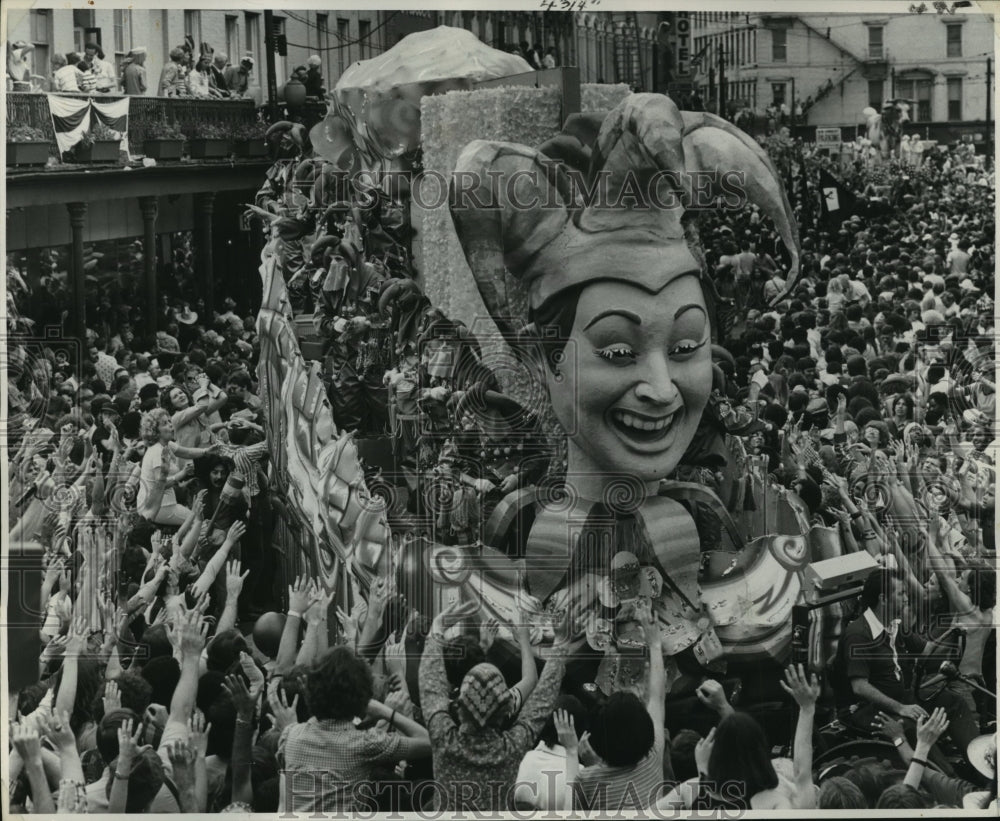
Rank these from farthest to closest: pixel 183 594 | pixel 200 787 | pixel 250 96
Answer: pixel 250 96 → pixel 183 594 → pixel 200 787

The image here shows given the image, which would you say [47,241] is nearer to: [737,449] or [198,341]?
[198,341]

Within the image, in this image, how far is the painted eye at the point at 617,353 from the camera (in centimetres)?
878

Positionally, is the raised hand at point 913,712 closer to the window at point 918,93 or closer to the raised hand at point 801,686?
the raised hand at point 801,686

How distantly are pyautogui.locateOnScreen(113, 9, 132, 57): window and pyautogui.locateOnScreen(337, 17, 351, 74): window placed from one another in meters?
1.05

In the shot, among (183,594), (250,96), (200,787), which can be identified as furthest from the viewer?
(250,96)

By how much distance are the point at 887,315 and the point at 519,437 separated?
2.57 m

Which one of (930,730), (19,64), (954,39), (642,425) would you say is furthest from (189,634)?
(954,39)

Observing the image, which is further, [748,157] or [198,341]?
[198,341]

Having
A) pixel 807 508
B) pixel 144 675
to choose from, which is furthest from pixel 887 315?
pixel 144 675

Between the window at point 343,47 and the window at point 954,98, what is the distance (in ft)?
10.1

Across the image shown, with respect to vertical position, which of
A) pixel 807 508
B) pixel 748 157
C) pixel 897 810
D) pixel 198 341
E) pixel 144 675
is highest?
pixel 748 157

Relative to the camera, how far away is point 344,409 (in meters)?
9.80

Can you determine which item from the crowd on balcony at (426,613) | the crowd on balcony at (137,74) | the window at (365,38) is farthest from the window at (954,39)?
the crowd on balcony at (137,74)

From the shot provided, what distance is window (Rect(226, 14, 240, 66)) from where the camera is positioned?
9.67 metres
